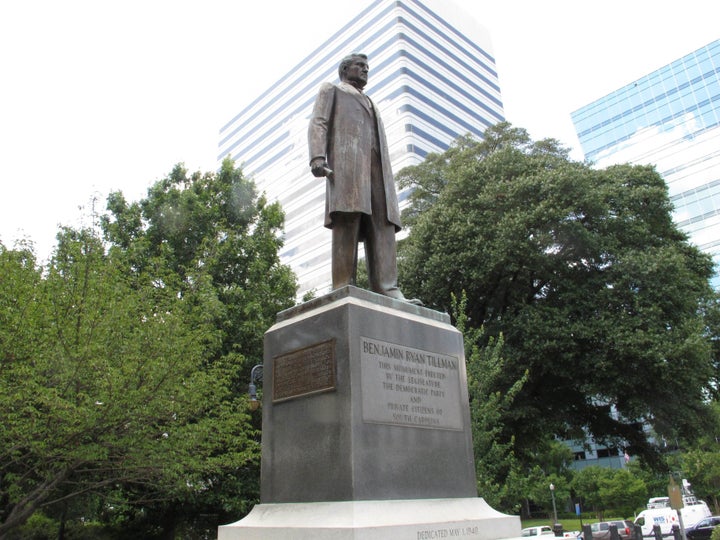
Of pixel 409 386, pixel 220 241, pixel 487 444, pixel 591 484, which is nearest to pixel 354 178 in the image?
pixel 409 386

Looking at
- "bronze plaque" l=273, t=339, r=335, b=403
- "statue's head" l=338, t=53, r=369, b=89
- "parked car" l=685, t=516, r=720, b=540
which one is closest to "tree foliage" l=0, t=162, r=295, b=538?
"bronze plaque" l=273, t=339, r=335, b=403

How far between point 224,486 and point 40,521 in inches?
354

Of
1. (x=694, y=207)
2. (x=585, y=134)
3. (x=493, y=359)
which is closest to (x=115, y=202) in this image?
(x=493, y=359)

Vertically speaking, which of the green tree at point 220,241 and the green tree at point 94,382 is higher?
the green tree at point 220,241

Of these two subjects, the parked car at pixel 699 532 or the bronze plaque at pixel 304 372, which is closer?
the bronze plaque at pixel 304 372

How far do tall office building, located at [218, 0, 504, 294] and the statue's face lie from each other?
190 feet

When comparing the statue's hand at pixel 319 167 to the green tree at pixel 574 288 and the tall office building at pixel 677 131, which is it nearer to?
the green tree at pixel 574 288

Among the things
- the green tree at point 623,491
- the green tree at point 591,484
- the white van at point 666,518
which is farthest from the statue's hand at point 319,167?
the green tree at point 591,484

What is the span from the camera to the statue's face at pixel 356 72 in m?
7.19

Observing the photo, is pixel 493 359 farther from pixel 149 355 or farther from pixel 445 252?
pixel 149 355

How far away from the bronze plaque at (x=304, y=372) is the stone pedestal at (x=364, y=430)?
12mm

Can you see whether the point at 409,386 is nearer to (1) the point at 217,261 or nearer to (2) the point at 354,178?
(2) the point at 354,178

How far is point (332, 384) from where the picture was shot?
549 centimetres

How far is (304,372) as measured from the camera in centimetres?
588
